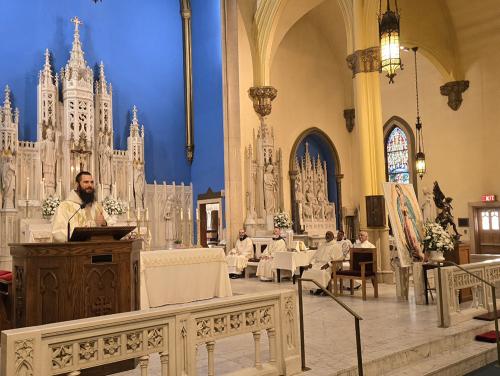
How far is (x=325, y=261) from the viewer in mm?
10156

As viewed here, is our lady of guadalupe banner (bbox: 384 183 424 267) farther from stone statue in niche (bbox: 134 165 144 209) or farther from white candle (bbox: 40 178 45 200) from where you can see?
white candle (bbox: 40 178 45 200)

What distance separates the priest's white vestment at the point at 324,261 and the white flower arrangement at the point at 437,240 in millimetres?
1957

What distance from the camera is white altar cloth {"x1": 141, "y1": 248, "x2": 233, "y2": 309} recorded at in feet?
25.8

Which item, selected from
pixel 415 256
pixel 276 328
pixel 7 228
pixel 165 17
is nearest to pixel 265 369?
pixel 276 328

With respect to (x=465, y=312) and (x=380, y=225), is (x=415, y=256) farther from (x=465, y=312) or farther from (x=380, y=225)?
(x=380, y=225)

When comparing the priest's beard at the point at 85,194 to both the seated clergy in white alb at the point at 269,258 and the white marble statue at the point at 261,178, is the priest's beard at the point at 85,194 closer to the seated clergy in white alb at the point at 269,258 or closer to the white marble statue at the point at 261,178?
the seated clergy in white alb at the point at 269,258

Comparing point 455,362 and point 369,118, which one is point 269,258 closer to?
point 369,118

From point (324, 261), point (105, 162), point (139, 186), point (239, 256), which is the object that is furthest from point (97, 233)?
point (139, 186)

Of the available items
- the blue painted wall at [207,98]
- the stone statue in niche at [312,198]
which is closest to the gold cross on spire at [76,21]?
the blue painted wall at [207,98]

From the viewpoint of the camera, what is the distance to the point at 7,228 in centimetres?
1267

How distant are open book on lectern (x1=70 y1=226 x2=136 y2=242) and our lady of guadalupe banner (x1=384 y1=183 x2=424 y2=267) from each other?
207 inches

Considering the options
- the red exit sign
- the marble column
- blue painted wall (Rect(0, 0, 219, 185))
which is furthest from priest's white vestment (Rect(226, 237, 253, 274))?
the red exit sign

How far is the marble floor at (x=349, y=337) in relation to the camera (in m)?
4.94

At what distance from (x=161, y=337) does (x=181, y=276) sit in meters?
4.81
